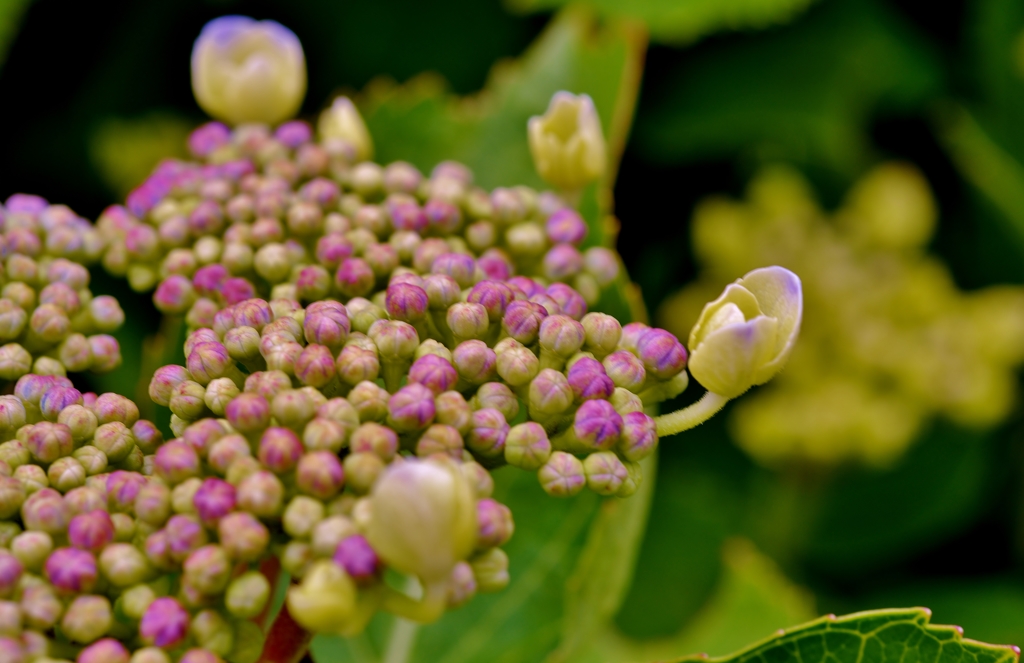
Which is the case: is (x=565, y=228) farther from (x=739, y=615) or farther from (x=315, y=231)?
(x=739, y=615)

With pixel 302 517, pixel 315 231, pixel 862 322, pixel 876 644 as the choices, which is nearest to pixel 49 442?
pixel 302 517

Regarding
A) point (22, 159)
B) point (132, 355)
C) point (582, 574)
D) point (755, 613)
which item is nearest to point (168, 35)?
point (22, 159)

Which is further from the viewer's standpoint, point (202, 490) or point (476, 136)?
point (476, 136)

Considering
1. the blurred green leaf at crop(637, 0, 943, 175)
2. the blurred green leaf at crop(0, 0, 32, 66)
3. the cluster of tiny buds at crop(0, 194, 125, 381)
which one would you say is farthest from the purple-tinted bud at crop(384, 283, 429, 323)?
the blurred green leaf at crop(637, 0, 943, 175)

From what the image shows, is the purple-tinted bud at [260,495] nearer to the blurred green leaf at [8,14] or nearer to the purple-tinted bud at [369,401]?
the purple-tinted bud at [369,401]

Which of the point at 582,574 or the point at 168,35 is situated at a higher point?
the point at 168,35

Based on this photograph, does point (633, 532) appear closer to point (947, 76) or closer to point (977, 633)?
point (977, 633)

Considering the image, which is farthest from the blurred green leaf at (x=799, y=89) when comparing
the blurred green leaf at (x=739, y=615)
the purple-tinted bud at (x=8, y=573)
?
the purple-tinted bud at (x=8, y=573)

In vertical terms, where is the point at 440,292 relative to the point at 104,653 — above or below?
above
